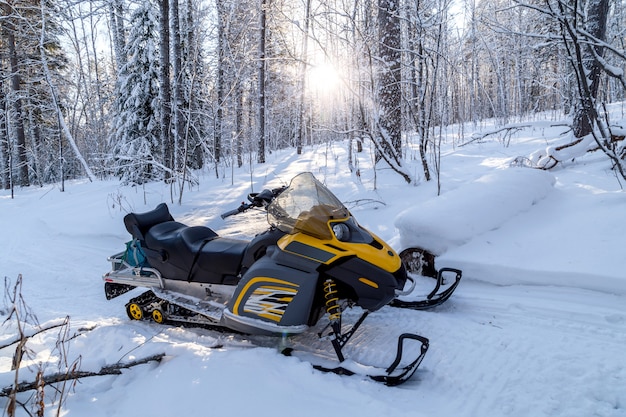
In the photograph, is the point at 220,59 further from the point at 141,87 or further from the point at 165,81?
the point at 165,81

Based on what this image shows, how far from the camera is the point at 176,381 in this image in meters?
2.19

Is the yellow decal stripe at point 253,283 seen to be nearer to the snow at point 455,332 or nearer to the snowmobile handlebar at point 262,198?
the snow at point 455,332

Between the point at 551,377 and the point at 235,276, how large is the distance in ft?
6.95

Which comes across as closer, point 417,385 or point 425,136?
point 417,385

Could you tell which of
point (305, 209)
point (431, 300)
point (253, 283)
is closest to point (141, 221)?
point (253, 283)

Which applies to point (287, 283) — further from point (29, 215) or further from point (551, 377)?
point (29, 215)

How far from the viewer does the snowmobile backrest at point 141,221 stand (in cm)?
321

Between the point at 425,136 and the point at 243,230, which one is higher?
the point at 425,136

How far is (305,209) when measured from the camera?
2.55 metres

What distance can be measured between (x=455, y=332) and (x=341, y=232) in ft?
3.72

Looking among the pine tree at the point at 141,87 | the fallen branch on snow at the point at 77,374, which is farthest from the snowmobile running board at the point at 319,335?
the pine tree at the point at 141,87

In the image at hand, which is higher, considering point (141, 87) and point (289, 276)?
point (141, 87)

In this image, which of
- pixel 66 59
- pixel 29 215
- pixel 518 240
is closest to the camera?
pixel 518 240

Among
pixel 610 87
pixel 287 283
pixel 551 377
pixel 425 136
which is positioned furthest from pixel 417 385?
pixel 610 87
